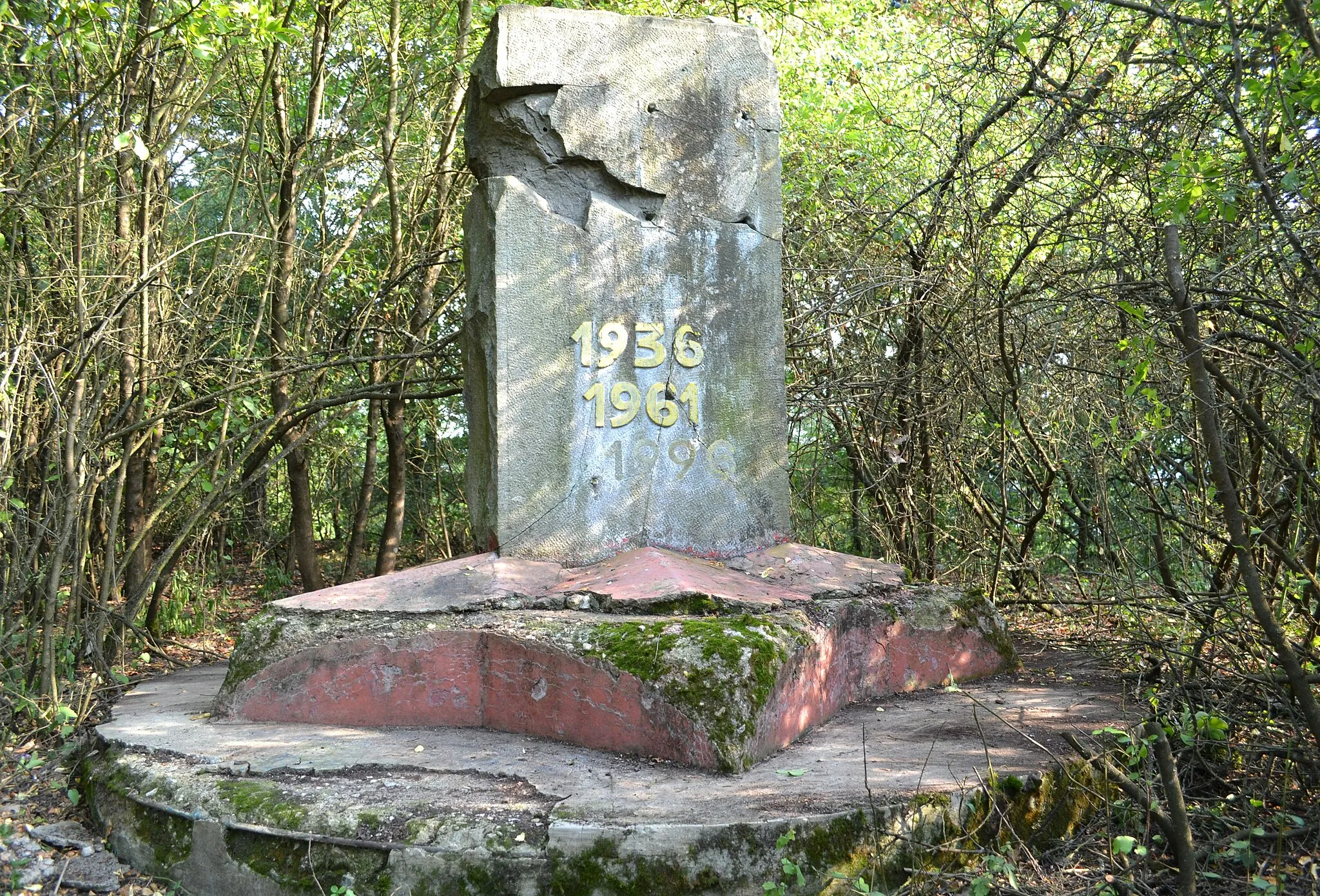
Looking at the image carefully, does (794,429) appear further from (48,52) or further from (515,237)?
(48,52)

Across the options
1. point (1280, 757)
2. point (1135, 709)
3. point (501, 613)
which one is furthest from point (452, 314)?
point (1280, 757)

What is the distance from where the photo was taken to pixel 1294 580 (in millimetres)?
3826

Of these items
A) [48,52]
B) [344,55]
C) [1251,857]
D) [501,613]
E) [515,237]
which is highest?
[344,55]

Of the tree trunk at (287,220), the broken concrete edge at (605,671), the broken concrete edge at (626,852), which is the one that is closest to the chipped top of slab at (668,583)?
the broken concrete edge at (605,671)

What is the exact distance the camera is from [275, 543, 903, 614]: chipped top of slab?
149 inches

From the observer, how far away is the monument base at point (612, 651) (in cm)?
329

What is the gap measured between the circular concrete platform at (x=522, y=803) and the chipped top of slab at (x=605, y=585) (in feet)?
1.45

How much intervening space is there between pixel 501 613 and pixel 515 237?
57.6 inches

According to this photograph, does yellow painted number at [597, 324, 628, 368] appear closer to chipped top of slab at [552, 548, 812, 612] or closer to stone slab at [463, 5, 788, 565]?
stone slab at [463, 5, 788, 565]

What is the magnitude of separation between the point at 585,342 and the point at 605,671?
1.44 metres

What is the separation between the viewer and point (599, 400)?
4.32 m

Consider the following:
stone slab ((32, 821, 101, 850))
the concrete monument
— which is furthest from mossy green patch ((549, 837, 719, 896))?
stone slab ((32, 821, 101, 850))

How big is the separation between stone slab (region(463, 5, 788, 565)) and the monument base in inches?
9.8

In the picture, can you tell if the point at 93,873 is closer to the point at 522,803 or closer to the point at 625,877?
the point at 522,803
